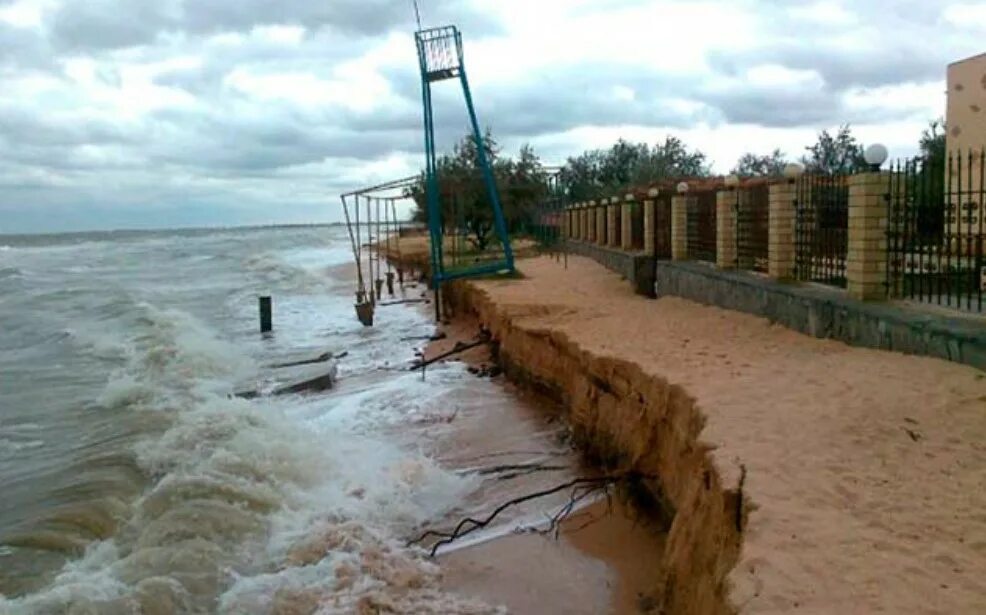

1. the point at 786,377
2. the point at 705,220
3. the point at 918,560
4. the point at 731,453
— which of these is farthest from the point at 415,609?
the point at 705,220

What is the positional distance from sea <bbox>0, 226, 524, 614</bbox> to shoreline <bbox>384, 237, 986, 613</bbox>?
5.63ft

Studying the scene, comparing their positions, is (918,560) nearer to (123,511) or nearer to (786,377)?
(786,377)

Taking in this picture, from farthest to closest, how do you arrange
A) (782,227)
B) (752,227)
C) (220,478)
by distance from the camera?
(752,227), (782,227), (220,478)

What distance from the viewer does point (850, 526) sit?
14.1ft

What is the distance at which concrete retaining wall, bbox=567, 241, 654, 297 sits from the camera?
56.2 feet

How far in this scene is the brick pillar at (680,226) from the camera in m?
16.7

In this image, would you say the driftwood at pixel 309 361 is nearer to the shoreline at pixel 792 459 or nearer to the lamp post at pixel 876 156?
the shoreline at pixel 792 459

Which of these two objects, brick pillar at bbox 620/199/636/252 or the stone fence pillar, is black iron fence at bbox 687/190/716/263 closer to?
brick pillar at bbox 620/199/636/252

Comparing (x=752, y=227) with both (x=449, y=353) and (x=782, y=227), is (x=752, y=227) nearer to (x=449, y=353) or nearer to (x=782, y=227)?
(x=782, y=227)

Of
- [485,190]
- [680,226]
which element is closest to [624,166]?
[485,190]

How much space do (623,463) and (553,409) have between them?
3.25 meters

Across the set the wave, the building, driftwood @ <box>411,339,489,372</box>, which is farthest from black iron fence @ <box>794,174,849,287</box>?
the building

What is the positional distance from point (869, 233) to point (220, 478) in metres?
7.08

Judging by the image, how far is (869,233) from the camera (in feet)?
30.7
